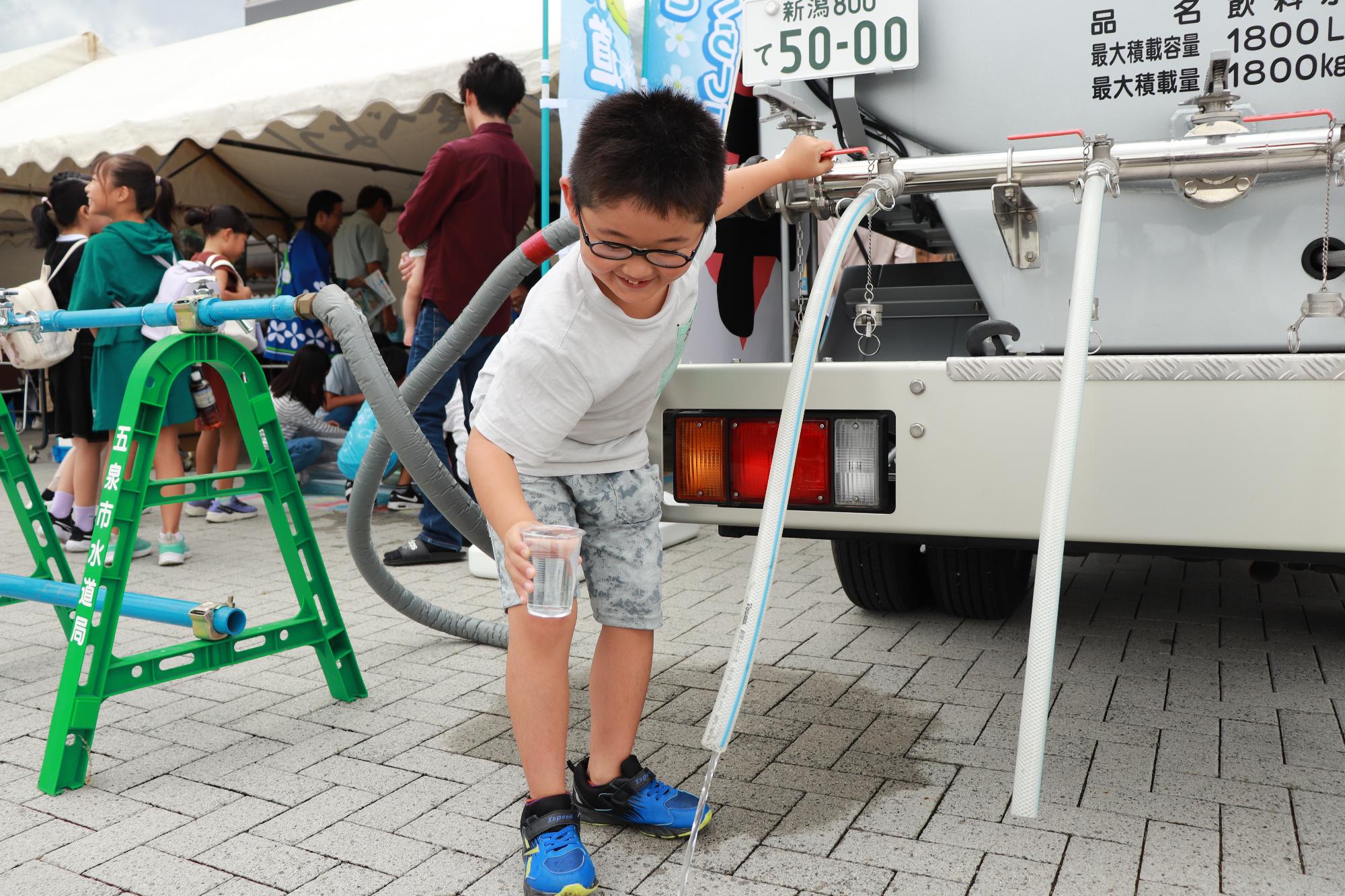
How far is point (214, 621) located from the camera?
261 cm

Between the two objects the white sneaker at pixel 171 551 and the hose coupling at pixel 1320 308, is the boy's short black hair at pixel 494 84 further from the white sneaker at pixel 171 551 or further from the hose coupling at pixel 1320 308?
the hose coupling at pixel 1320 308

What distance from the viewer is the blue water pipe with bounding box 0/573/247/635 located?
2.64 m

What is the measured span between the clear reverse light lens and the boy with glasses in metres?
0.38

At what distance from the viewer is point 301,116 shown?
6.21 meters

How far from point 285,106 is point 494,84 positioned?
2352mm

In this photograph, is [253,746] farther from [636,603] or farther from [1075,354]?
[1075,354]

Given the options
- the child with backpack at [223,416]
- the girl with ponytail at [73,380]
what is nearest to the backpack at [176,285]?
the girl with ponytail at [73,380]

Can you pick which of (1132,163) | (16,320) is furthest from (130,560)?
(1132,163)

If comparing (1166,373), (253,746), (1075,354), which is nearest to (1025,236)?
(1166,373)

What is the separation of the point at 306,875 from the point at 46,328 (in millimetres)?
2036

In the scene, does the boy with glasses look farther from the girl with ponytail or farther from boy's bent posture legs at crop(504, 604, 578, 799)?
the girl with ponytail

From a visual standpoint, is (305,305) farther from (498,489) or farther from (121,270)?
(121,270)

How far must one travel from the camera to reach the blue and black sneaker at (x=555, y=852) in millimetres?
1834

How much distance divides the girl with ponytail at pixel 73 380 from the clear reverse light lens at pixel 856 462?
12.5 feet
